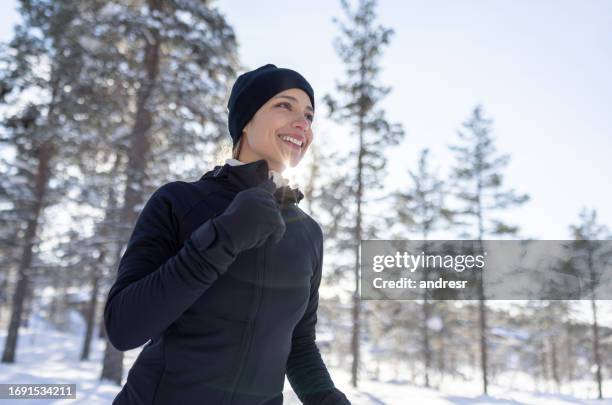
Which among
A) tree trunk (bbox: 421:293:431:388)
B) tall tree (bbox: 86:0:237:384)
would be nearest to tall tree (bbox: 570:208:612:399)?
tree trunk (bbox: 421:293:431:388)

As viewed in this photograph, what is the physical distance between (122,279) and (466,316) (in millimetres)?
30766

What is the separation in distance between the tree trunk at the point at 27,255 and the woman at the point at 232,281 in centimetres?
1607

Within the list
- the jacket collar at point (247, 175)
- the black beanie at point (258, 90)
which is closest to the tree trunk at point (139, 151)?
the black beanie at point (258, 90)

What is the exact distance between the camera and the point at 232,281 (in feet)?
4.80

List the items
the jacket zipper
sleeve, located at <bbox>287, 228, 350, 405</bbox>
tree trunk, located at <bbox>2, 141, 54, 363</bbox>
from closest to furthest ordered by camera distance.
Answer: the jacket zipper
sleeve, located at <bbox>287, 228, 350, 405</bbox>
tree trunk, located at <bbox>2, 141, 54, 363</bbox>

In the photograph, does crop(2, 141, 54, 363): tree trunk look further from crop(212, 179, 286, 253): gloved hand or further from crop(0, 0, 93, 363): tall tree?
crop(212, 179, 286, 253): gloved hand

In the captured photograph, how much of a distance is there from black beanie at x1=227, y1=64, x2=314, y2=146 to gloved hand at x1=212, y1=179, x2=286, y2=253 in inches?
30.5

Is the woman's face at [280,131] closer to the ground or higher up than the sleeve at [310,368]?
higher up

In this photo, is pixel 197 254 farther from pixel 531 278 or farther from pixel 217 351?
pixel 531 278

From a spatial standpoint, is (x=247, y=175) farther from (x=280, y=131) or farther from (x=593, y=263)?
(x=593, y=263)

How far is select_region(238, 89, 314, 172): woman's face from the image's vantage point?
188 cm

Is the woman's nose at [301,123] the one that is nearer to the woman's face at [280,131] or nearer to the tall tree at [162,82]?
the woman's face at [280,131]

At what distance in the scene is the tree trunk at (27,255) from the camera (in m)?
15.5

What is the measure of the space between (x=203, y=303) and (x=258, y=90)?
1.03m
